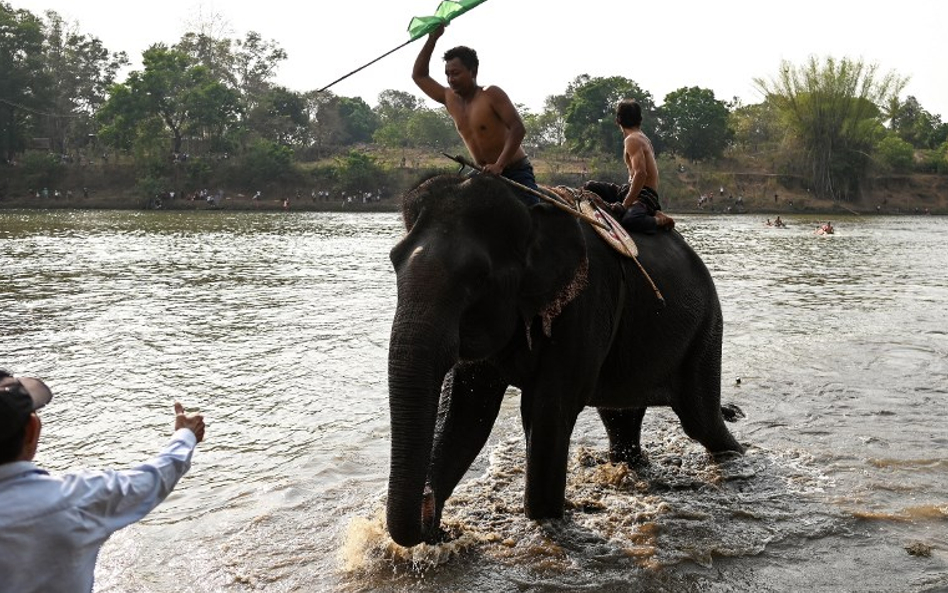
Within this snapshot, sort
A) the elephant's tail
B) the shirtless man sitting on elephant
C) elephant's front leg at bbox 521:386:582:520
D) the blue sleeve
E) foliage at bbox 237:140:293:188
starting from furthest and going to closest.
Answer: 1. foliage at bbox 237:140:293:188
2. the elephant's tail
3. the shirtless man sitting on elephant
4. elephant's front leg at bbox 521:386:582:520
5. the blue sleeve

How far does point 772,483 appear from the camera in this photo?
6.30 m

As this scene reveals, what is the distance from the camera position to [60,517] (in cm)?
245

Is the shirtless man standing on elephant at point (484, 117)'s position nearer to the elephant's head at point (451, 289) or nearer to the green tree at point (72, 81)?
the elephant's head at point (451, 289)

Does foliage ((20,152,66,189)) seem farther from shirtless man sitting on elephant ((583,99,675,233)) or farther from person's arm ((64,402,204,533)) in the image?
person's arm ((64,402,204,533))

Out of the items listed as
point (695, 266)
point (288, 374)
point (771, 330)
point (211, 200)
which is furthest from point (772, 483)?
point (211, 200)

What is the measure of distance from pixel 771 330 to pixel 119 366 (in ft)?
28.6

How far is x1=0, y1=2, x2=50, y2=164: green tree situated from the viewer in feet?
232

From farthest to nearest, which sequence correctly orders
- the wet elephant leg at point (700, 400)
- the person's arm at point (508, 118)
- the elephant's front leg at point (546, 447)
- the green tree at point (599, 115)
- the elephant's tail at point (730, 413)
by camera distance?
the green tree at point (599, 115) → the elephant's tail at point (730, 413) → the wet elephant leg at point (700, 400) → the person's arm at point (508, 118) → the elephant's front leg at point (546, 447)

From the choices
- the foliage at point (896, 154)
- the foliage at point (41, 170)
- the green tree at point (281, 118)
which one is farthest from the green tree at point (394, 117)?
the foliage at point (896, 154)

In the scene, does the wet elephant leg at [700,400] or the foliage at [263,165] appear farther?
the foliage at [263,165]

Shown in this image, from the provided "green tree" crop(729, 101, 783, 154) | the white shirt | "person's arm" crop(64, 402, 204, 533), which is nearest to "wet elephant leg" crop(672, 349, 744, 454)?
"person's arm" crop(64, 402, 204, 533)

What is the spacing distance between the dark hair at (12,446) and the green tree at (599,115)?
74.1 m

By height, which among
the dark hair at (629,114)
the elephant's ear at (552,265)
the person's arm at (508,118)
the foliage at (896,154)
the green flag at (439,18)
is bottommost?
the elephant's ear at (552,265)

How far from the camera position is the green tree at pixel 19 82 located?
7056 cm
